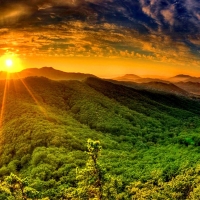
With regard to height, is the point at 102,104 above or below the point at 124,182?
above

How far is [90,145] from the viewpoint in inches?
1254

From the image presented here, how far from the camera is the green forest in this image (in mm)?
47469

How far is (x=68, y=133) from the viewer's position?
8050 cm

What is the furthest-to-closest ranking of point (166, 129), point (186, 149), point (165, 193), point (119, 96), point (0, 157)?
point (119, 96) < point (166, 129) < point (186, 149) < point (0, 157) < point (165, 193)

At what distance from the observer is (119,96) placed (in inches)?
5556

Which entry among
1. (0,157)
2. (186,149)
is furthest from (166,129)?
(0,157)

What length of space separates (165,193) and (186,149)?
31035mm

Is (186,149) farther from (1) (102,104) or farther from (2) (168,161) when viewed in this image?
(1) (102,104)

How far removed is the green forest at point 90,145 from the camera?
47.5 metres

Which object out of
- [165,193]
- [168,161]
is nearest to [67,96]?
[168,161]

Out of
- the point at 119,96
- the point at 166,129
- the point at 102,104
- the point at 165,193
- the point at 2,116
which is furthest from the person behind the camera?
the point at 119,96

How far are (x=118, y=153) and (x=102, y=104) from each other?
4966 centimetres

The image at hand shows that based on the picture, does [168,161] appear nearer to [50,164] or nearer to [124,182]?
[124,182]

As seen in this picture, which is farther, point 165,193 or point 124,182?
point 124,182
